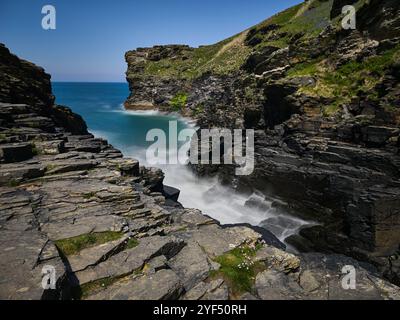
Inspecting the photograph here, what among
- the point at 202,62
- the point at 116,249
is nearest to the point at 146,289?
the point at 116,249

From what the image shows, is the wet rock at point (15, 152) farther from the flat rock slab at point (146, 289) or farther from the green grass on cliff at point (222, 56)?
the green grass on cliff at point (222, 56)

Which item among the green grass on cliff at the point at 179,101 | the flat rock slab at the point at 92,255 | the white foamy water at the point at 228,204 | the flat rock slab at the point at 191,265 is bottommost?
the white foamy water at the point at 228,204

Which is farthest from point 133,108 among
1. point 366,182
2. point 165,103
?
point 366,182

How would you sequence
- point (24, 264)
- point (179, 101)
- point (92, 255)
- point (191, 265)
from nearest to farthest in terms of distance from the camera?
point (24, 264) < point (92, 255) < point (191, 265) < point (179, 101)

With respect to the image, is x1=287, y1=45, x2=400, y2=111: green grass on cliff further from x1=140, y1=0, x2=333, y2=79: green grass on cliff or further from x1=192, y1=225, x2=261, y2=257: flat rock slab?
x1=140, y1=0, x2=333, y2=79: green grass on cliff

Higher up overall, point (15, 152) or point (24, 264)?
point (15, 152)

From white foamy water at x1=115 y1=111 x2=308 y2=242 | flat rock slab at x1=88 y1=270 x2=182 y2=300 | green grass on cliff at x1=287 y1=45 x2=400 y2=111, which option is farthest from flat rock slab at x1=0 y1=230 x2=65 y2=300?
green grass on cliff at x1=287 y1=45 x2=400 y2=111

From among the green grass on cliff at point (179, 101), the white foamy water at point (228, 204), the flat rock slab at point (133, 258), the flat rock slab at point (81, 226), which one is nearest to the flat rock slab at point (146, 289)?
the flat rock slab at point (133, 258)

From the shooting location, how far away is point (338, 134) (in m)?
25.3

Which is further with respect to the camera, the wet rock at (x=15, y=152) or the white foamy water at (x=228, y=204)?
the white foamy water at (x=228, y=204)

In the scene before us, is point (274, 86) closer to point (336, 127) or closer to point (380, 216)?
point (336, 127)

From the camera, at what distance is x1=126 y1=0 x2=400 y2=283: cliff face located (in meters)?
20.6

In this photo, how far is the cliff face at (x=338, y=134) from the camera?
2056 centimetres

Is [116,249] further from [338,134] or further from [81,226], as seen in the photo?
[338,134]
